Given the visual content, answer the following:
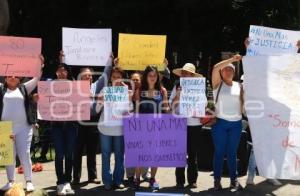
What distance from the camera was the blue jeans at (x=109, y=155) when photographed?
7.22 metres

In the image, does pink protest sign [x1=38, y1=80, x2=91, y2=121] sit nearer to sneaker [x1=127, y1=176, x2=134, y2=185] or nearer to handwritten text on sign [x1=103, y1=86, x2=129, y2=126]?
handwritten text on sign [x1=103, y1=86, x2=129, y2=126]

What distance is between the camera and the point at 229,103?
708cm

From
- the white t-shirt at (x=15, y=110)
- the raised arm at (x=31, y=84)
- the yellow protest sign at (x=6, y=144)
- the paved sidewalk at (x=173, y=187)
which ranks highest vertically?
the raised arm at (x=31, y=84)

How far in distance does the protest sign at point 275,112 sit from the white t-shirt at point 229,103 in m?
0.14

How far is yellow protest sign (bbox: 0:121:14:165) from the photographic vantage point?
671 cm

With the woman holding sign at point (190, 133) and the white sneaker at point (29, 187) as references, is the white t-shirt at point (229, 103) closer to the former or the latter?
the woman holding sign at point (190, 133)

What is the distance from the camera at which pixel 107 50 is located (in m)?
7.39

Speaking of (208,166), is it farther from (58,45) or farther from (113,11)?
(58,45)

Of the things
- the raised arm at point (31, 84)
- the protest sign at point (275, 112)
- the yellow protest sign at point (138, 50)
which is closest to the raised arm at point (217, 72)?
the protest sign at point (275, 112)

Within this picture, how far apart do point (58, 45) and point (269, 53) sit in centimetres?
1333

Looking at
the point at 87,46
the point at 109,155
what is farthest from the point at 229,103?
the point at 87,46

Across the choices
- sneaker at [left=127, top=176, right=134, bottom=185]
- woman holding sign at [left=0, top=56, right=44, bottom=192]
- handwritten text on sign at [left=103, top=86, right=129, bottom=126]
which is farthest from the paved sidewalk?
handwritten text on sign at [left=103, top=86, right=129, bottom=126]

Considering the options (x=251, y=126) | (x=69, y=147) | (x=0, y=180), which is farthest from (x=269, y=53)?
(x=0, y=180)

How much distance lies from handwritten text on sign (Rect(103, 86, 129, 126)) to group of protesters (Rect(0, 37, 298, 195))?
0.09 metres
